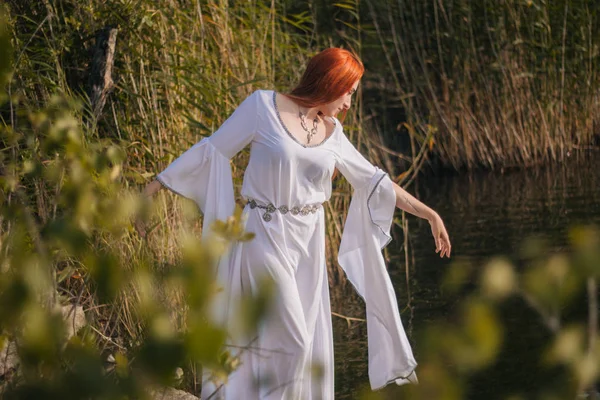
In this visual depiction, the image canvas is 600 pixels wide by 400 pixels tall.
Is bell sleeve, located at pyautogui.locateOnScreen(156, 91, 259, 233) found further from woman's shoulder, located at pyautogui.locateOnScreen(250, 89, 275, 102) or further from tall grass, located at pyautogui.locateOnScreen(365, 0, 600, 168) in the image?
tall grass, located at pyautogui.locateOnScreen(365, 0, 600, 168)

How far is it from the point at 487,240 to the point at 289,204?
425 centimetres

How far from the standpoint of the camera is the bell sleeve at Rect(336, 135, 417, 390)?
4.09 meters

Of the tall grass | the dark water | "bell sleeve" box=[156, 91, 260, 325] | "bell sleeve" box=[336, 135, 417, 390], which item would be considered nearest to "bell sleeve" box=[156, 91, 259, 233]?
"bell sleeve" box=[156, 91, 260, 325]

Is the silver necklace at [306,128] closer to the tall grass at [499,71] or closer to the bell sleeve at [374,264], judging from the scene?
the bell sleeve at [374,264]

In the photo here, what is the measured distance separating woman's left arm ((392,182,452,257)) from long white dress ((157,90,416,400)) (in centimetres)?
25

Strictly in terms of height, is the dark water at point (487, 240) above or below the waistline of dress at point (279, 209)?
below

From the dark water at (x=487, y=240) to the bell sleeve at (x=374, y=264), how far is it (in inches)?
14.2

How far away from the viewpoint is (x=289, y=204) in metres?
3.75

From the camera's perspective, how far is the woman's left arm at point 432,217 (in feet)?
13.1

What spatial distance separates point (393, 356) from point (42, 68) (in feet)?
7.86

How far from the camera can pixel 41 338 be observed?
3.85 feet

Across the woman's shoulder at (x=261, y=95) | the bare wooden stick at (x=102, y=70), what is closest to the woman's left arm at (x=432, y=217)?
the woman's shoulder at (x=261, y=95)

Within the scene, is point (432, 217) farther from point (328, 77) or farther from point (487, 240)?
point (487, 240)

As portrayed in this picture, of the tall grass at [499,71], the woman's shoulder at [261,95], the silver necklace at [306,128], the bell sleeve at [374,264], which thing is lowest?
the tall grass at [499,71]
